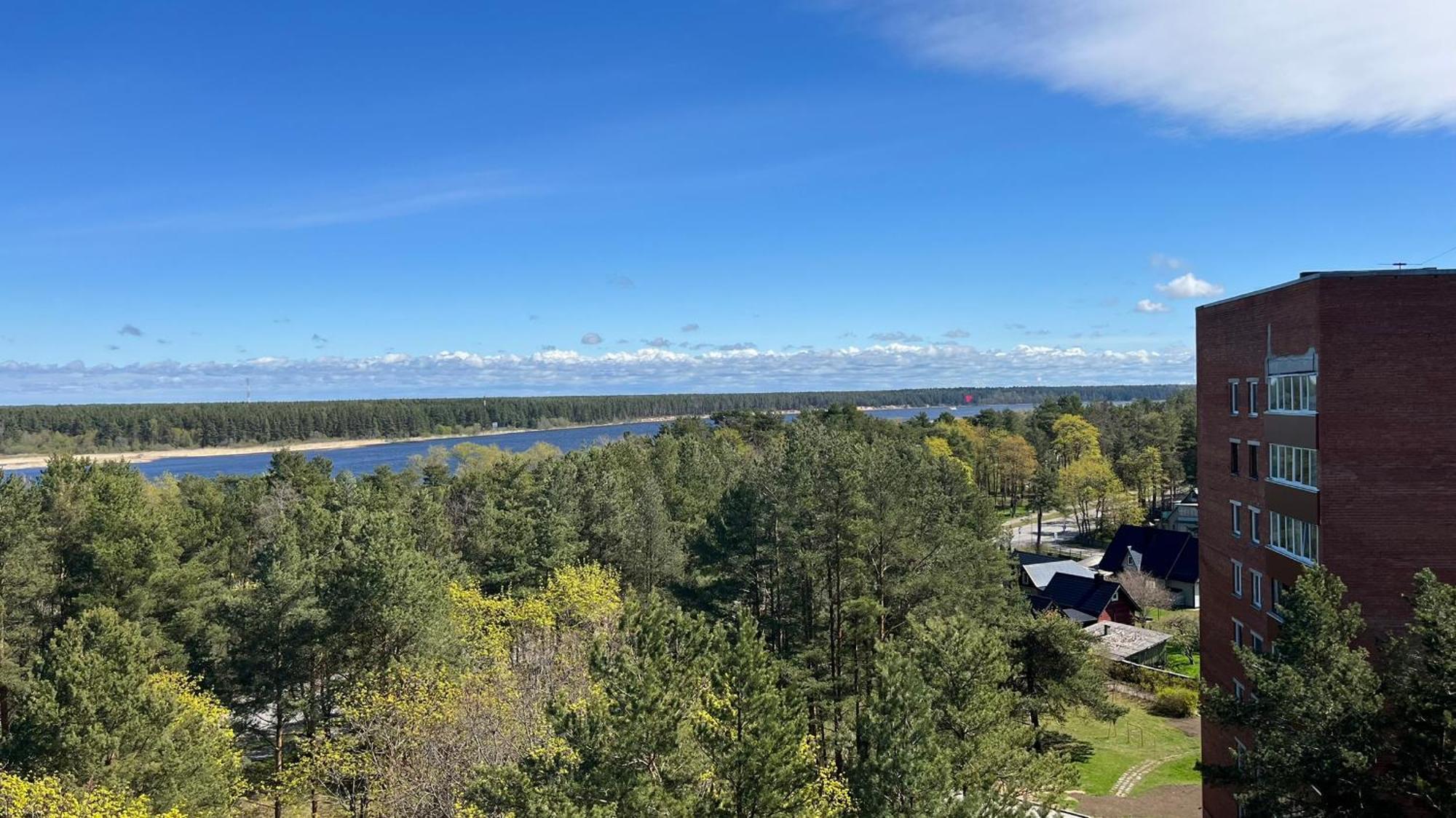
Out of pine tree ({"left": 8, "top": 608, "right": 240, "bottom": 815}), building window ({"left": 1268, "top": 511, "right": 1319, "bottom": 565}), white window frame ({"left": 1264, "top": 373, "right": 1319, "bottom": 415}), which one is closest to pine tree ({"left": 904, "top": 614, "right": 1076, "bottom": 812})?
building window ({"left": 1268, "top": 511, "right": 1319, "bottom": 565})

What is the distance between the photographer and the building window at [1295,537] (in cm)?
1980

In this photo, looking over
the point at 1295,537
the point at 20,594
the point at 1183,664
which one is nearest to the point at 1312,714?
the point at 1295,537

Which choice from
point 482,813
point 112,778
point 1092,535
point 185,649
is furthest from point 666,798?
point 1092,535

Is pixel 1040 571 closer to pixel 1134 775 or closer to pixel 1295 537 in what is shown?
pixel 1134 775

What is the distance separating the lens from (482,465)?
8062 centimetres

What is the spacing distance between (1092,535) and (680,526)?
54.0 m

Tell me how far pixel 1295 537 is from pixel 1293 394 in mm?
3546

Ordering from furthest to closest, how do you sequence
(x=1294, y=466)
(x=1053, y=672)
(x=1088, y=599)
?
(x=1088, y=599) → (x=1053, y=672) → (x=1294, y=466)

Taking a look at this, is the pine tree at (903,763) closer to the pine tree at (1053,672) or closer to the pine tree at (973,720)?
the pine tree at (973,720)

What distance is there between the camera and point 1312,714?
570 inches

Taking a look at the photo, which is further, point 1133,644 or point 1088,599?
point 1088,599

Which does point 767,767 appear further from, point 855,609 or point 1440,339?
point 1440,339

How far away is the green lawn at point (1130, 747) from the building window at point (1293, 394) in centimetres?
1886

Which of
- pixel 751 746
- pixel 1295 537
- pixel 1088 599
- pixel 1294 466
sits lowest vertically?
pixel 1088 599
